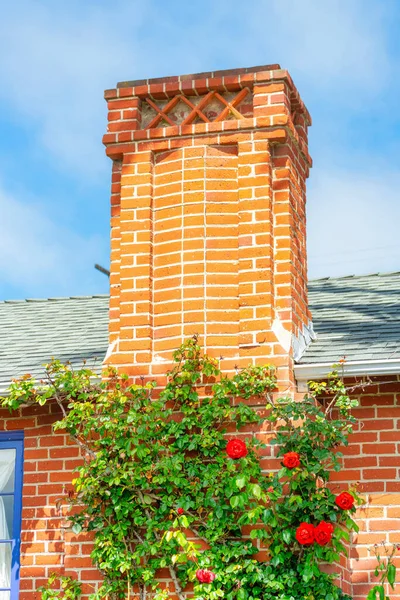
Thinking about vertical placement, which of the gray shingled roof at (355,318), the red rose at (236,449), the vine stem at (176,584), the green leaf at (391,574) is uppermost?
the gray shingled roof at (355,318)

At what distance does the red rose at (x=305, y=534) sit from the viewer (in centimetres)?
723

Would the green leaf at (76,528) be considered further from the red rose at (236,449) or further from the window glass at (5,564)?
the red rose at (236,449)

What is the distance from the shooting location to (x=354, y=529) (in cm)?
743

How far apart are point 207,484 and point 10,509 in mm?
1898

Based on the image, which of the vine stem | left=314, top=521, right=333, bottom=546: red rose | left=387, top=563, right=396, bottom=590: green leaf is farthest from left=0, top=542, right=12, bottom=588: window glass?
left=387, top=563, right=396, bottom=590: green leaf

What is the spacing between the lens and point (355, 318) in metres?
9.24

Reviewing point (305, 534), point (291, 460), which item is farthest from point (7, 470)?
point (305, 534)

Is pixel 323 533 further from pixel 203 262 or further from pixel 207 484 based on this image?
pixel 203 262

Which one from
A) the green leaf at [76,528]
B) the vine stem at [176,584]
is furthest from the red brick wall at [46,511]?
the vine stem at [176,584]

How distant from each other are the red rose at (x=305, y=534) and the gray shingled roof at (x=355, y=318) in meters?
1.32

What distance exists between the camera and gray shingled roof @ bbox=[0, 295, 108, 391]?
9281 millimetres

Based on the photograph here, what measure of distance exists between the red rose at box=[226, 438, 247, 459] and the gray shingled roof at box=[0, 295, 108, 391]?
1.49 metres

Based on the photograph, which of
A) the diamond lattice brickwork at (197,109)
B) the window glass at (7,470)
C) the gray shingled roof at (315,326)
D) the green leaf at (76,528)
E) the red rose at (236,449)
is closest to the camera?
the red rose at (236,449)

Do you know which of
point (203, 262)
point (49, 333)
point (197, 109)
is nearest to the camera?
point (203, 262)
